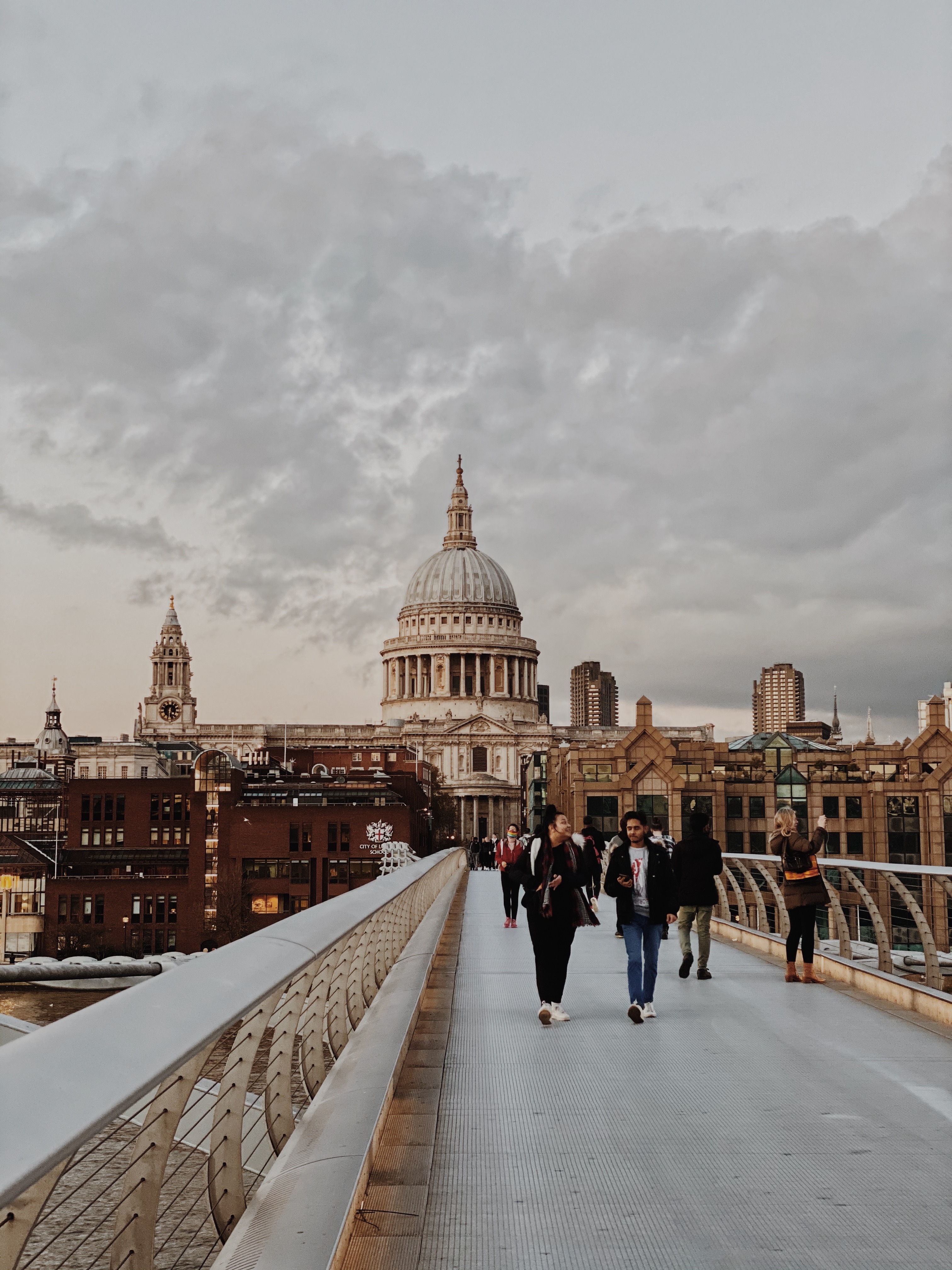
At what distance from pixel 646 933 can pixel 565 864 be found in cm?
120

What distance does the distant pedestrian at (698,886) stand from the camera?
1502 cm

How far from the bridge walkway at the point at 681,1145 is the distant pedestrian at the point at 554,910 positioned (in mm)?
360

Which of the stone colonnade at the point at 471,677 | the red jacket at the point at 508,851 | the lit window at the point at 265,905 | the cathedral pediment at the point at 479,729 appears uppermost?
the stone colonnade at the point at 471,677

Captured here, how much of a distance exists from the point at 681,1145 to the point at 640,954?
4835 millimetres

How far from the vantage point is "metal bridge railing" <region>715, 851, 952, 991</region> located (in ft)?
38.9

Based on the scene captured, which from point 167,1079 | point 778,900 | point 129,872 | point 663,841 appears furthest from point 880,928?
point 129,872

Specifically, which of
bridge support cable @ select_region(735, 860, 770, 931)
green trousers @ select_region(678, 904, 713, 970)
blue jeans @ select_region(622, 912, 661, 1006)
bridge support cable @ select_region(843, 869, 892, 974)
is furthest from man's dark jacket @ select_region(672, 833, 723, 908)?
bridge support cable @ select_region(735, 860, 770, 931)

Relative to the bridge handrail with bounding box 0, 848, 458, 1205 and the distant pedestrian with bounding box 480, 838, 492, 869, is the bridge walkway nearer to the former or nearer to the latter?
the bridge handrail with bounding box 0, 848, 458, 1205

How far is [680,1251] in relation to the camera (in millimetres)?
5289

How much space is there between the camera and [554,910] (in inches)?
455

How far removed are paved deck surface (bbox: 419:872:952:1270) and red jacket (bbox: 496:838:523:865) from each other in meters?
8.99

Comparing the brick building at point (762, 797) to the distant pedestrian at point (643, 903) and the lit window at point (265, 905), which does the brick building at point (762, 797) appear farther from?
the distant pedestrian at point (643, 903)

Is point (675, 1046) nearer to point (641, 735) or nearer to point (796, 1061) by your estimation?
point (796, 1061)

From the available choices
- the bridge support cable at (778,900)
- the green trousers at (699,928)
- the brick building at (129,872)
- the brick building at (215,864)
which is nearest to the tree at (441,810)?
the brick building at (129,872)
